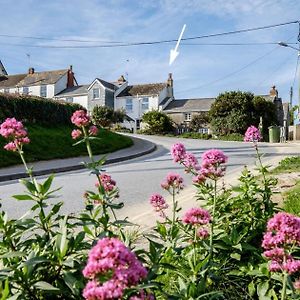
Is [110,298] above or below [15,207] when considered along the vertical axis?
above

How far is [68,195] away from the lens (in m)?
8.64

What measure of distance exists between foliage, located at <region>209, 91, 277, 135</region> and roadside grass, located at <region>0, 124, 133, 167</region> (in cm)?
2140

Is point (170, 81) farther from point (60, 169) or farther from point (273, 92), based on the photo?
point (60, 169)

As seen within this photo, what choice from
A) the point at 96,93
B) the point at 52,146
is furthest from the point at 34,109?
the point at 96,93

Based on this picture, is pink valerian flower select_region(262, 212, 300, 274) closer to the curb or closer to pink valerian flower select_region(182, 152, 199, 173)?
pink valerian flower select_region(182, 152, 199, 173)

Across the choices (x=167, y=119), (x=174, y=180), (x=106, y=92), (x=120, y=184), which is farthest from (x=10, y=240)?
(x=106, y=92)

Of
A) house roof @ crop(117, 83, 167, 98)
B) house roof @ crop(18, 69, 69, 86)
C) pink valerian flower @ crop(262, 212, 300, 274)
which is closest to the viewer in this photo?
pink valerian flower @ crop(262, 212, 300, 274)

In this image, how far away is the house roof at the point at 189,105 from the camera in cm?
5422

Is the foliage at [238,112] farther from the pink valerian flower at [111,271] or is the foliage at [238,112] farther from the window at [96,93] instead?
the pink valerian flower at [111,271]

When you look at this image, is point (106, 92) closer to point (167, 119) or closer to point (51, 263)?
point (167, 119)

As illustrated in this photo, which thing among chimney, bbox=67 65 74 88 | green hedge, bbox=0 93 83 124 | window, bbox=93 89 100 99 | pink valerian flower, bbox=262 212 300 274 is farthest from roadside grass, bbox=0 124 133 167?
chimney, bbox=67 65 74 88

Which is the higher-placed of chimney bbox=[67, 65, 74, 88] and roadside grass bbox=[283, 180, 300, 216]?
chimney bbox=[67, 65, 74, 88]

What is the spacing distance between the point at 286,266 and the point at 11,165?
1490 centimetres

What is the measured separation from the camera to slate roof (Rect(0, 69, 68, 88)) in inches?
2361
